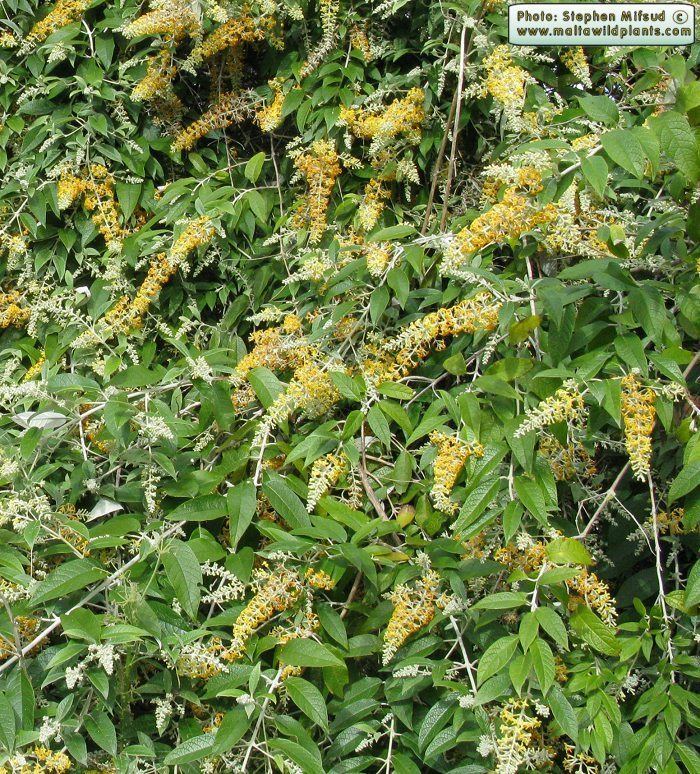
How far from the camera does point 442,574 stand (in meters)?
2.14

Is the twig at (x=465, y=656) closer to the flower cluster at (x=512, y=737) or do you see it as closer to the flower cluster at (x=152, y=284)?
the flower cluster at (x=512, y=737)

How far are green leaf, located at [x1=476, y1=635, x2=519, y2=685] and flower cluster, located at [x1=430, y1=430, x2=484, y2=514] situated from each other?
1.10 ft

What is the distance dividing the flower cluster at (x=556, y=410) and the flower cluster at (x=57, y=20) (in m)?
2.55

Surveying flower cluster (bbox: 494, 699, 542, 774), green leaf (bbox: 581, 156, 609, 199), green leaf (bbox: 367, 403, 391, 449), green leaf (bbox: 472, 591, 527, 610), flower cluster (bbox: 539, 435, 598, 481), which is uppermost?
green leaf (bbox: 581, 156, 609, 199)

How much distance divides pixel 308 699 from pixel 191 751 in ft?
1.04

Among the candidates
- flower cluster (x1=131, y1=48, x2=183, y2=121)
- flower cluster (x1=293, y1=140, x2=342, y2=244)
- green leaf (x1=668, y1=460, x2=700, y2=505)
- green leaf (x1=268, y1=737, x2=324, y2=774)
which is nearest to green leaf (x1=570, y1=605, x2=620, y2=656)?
green leaf (x1=668, y1=460, x2=700, y2=505)

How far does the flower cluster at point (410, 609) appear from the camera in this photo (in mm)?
2025

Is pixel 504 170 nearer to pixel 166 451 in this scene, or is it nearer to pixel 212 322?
pixel 166 451

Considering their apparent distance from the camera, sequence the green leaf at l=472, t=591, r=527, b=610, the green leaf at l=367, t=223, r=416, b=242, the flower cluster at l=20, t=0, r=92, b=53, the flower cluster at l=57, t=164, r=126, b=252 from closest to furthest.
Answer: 1. the green leaf at l=472, t=591, r=527, b=610
2. the green leaf at l=367, t=223, r=416, b=242
3. the flower cluster at l=57, t=164, r=126, b=252
4. the flower cluster at l=20, t=0, r=92, b=53

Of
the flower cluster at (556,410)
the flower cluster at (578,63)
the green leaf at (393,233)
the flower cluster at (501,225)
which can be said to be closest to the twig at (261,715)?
the flower cluster at (556,410)

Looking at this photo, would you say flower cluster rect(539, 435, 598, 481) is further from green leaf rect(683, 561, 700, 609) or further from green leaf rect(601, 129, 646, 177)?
green leaf rect(601, 129, 646, 177)

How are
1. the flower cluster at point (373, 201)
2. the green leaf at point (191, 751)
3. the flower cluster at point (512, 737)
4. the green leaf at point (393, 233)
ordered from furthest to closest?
the flower cluster at point (373, 201) → the green leaf at point (393, 233) → the green leaf at point (191, 751) → the flower cluster at point (512, 737)

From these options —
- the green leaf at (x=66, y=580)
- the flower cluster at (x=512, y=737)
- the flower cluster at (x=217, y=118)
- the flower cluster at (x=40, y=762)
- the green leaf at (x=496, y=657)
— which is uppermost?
the flower cluster at (x=217, y=118)

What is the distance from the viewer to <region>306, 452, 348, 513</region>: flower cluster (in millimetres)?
2162
